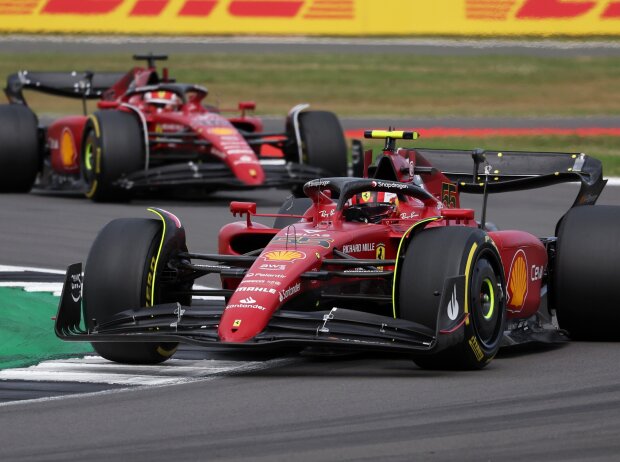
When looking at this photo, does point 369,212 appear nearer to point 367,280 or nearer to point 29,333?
point 367,280

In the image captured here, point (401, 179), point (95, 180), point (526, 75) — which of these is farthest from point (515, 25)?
point (401, 179)

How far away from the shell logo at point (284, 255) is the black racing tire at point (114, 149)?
10.5 m

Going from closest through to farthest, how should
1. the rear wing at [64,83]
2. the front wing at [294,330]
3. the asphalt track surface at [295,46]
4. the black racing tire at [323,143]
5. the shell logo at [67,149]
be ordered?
the front wing at [294,330]
the black racing tire at [323,143]
the shell logo at [67,149]
the rear wing at [64,83]
the asphalt track surface at [295,46]

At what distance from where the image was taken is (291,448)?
24.8ft

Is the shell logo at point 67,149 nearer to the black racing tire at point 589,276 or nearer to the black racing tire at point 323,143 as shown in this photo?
the black racing tire at point 323,143

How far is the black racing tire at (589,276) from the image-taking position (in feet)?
35.0

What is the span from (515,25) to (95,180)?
20.2 meters

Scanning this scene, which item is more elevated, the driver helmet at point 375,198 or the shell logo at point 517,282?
the driver helmet at point 375,198

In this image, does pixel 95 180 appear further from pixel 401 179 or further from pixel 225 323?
pixel 225 323

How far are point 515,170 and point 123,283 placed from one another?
3.74 m

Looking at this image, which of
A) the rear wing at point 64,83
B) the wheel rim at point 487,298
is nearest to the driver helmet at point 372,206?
the wheel rim at point 487,298

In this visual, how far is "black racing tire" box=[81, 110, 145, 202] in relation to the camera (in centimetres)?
2003

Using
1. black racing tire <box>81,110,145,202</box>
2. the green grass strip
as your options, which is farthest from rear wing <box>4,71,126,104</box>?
the green grass strip

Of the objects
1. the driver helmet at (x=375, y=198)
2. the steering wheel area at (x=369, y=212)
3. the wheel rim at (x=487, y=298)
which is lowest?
the wheel rim at (x=487, y=298)
